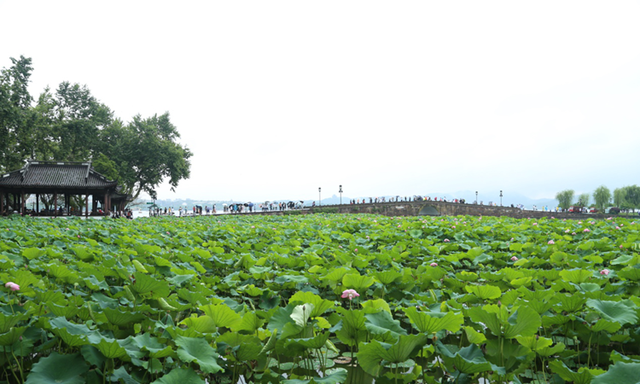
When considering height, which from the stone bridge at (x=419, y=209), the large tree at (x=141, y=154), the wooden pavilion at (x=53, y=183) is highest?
the large tree at (x=141, y=154)

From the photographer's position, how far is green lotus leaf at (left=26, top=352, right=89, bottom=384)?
4.66ft

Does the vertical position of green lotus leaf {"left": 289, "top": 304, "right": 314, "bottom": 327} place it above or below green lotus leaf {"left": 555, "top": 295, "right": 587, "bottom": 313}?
above

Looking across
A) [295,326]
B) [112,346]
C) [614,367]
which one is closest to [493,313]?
[614,367]

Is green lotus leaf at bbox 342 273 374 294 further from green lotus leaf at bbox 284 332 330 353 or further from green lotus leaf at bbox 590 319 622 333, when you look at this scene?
green lotus leaf at bbox 590 319 622 333

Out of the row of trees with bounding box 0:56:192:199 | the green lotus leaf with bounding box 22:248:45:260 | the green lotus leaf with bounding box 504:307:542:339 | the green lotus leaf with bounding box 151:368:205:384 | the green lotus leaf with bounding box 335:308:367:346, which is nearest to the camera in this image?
the green lotus leaf with bounding box 151:368:205:384

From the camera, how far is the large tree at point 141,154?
31.0m

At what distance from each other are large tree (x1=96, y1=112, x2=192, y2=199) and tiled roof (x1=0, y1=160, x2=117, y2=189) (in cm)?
784

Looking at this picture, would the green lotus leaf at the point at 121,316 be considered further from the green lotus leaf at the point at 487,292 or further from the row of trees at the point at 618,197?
the row of trees at the point at 618,197

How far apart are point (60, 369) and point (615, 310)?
8.90 ft

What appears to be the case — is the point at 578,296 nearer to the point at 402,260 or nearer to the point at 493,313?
the point at 493,313

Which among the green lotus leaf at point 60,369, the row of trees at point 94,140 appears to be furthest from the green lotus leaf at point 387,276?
the row of trees at point 94,140

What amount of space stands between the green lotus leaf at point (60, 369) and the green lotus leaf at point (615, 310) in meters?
2.49

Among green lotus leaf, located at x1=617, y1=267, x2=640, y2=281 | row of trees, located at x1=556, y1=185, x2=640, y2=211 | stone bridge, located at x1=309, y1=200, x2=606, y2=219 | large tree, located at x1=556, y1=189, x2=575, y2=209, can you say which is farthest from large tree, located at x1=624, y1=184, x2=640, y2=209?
green lotus leaf, located at x1=617, y1=267, x2=640, y2=281

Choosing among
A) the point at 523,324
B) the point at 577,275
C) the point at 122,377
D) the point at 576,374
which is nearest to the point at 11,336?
the point at 122,377
